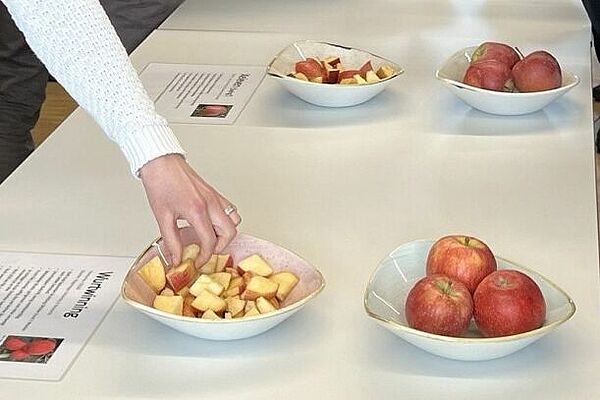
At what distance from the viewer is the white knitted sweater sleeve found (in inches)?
45.9

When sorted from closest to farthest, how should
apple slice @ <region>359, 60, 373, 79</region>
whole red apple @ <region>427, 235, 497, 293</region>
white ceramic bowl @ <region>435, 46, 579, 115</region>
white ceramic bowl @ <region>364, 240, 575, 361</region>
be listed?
white ceramic bowl @ <region>364, 240, 575, 361</region>
whole red apple @ <region>427, 235, 497, 293</region>
white ceramic bowl @ <region>435, 46, 579, 115</region>
apple slice @ <region>359, 60, 373, 79</region>

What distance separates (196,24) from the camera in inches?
86.9

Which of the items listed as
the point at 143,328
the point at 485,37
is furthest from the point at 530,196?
the point at 485,37

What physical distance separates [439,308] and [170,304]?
0.28 meters

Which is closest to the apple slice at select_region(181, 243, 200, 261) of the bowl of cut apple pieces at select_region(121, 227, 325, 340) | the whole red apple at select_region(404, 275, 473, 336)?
the bowl of cut apple pieces at select_region(121, 227, 325, 340)

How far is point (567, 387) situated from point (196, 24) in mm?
1357

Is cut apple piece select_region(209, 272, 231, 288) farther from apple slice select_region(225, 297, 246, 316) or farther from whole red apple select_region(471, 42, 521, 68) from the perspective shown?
whole red apple select_region(471, 42, 521, 68)

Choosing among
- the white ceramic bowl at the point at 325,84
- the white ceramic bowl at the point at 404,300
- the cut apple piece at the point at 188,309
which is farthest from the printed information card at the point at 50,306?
the white ceramic bowl at the point at 325,84

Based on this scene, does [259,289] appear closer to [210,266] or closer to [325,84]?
[210,266]

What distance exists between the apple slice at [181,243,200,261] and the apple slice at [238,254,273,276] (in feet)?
0.17

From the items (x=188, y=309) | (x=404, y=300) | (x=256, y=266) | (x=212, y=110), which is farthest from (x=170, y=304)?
(x=212, y=110)

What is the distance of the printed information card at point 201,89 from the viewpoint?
176cm

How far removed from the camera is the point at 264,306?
1.15 metres

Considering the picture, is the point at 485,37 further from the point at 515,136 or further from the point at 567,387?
the point at 567,387
